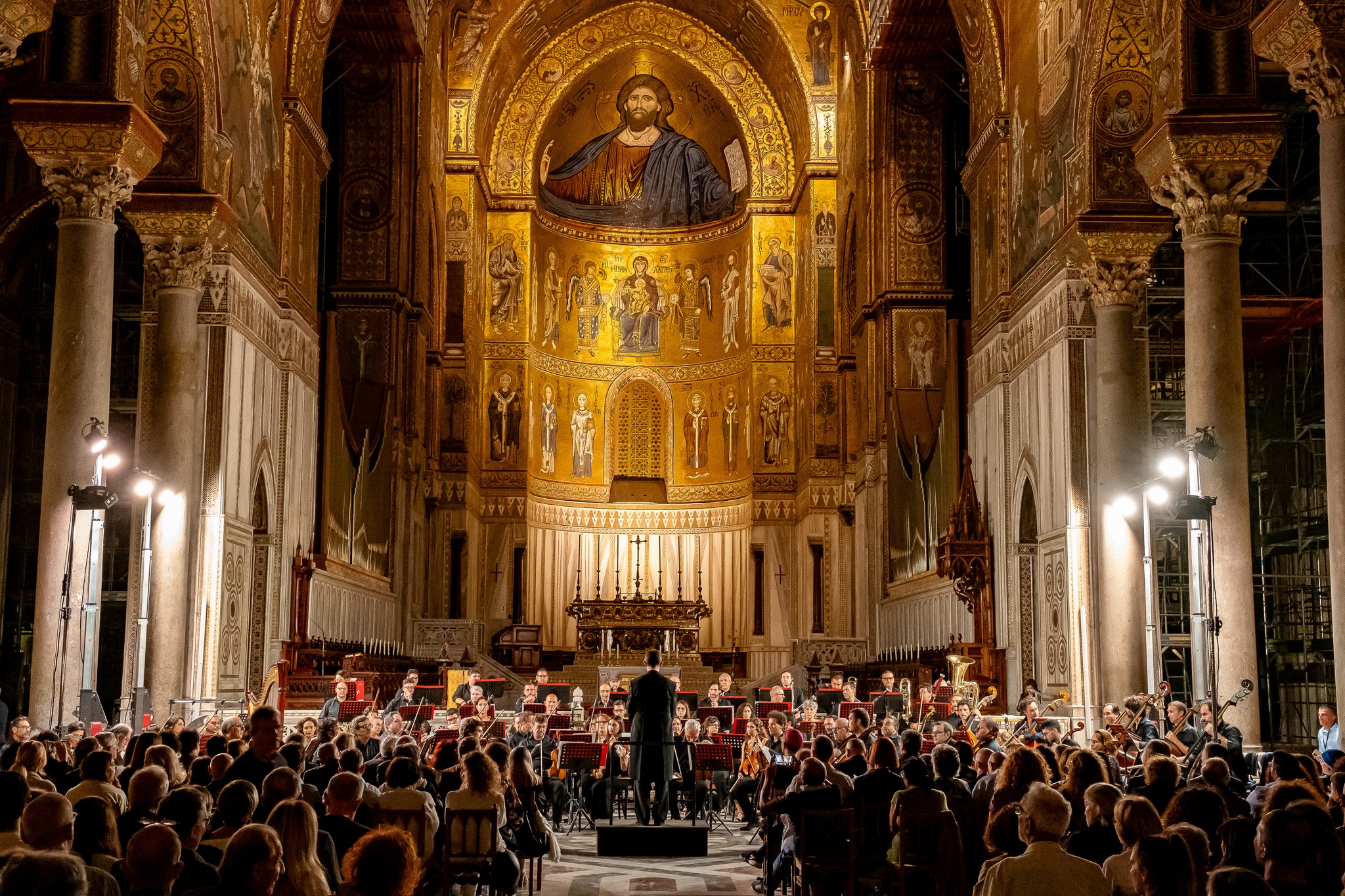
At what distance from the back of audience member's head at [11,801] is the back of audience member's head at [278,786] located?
126 cm

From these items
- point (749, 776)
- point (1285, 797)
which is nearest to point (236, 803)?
point (1285, 797)

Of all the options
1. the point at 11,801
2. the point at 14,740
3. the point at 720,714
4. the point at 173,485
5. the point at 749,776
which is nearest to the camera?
the point at 11,801

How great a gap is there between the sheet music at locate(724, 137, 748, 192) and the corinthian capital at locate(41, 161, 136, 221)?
28.6 metres

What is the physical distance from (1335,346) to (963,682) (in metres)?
10.3

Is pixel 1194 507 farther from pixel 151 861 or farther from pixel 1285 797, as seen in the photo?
pixel 151 861

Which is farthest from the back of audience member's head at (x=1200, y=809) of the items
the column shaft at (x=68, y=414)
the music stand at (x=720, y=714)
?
the music stand at (x=720, y=714)

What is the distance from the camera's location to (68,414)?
1438 cm

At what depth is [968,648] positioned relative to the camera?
21.8m

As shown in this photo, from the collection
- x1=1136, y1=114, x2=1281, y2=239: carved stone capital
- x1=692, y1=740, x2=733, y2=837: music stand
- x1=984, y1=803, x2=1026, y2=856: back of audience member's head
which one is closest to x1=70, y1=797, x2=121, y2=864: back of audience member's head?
x1=984, y1=803, x2=1026, y2=856: back of audience member's head

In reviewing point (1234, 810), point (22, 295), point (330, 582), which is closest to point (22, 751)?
point (1234, 810)

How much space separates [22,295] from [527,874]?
16060 mm

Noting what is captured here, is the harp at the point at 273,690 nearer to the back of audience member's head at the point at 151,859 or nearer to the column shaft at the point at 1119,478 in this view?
the column shaft at the point at 1119,478

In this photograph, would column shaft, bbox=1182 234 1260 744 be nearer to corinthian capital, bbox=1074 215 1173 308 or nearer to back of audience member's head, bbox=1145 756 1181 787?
corinthian capital, bbox=1074 215 1173 308

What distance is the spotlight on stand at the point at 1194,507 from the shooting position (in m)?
12.8
